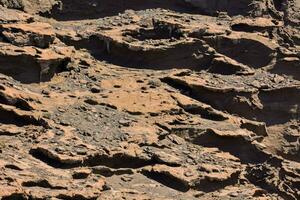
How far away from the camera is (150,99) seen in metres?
26.4

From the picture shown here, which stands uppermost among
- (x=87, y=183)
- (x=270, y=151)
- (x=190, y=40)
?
(x=190, y=40)

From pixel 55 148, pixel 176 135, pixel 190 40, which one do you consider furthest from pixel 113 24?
pixel 55 148

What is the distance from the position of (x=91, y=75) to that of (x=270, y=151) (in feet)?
25.8

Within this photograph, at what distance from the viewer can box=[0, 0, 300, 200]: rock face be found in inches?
884

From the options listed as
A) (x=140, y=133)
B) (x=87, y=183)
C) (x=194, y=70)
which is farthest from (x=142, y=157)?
(x=194, y=70)

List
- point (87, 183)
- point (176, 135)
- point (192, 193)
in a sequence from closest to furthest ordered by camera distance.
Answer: point (87, 183) → point (192, 193) → point (176, 135)

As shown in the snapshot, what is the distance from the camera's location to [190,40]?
29141 millimetres

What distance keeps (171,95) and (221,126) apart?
2230 millimetres

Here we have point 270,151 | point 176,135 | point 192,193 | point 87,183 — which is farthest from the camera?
Result: point 270,151

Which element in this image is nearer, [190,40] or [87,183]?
[87,183]

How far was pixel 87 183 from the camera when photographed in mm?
21156

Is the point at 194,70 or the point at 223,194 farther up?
the point at 194,70

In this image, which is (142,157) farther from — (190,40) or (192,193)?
(190,40)

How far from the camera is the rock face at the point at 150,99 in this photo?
73.7 feet
